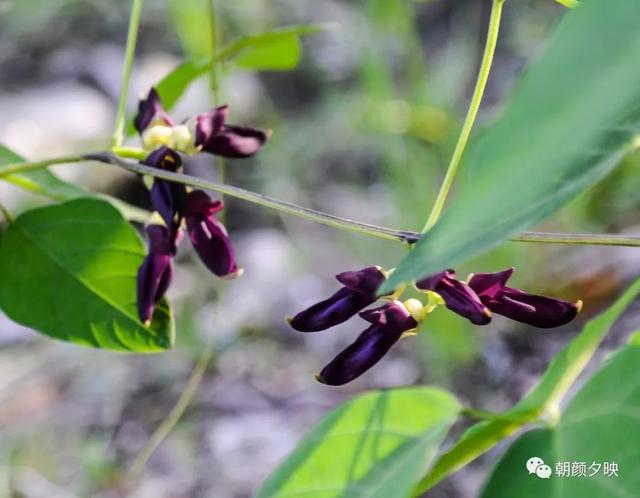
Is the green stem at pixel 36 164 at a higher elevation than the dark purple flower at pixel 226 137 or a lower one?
lower

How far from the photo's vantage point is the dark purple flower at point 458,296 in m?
0.56

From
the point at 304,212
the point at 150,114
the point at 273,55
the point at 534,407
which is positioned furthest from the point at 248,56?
the point at 534,407

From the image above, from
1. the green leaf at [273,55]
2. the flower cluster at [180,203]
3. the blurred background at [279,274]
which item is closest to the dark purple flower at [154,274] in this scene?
the flower cluster at [180,203]

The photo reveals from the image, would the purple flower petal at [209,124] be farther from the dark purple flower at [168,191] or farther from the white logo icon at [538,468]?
the white logo icon at [538,468]

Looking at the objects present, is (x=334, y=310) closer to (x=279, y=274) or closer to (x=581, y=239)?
(x=581, y=239)

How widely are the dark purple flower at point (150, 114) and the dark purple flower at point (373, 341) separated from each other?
0.90ft

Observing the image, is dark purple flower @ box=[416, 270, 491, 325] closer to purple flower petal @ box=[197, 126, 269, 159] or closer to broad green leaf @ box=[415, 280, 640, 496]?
broad green leaf @ box=[415, 280, 640, 496]

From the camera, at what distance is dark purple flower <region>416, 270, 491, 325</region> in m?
0.56

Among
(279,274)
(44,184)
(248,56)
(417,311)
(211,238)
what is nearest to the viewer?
(417,311)

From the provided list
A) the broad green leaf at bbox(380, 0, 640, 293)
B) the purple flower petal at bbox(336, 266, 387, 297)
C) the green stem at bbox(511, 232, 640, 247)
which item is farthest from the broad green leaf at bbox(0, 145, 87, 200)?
the broad green leaf at bbox(380, 0, 640, 293)

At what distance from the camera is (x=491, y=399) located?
1911mm

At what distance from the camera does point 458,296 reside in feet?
1.88

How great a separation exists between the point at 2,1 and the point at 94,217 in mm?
3351

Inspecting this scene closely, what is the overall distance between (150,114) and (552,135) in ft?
1.74
